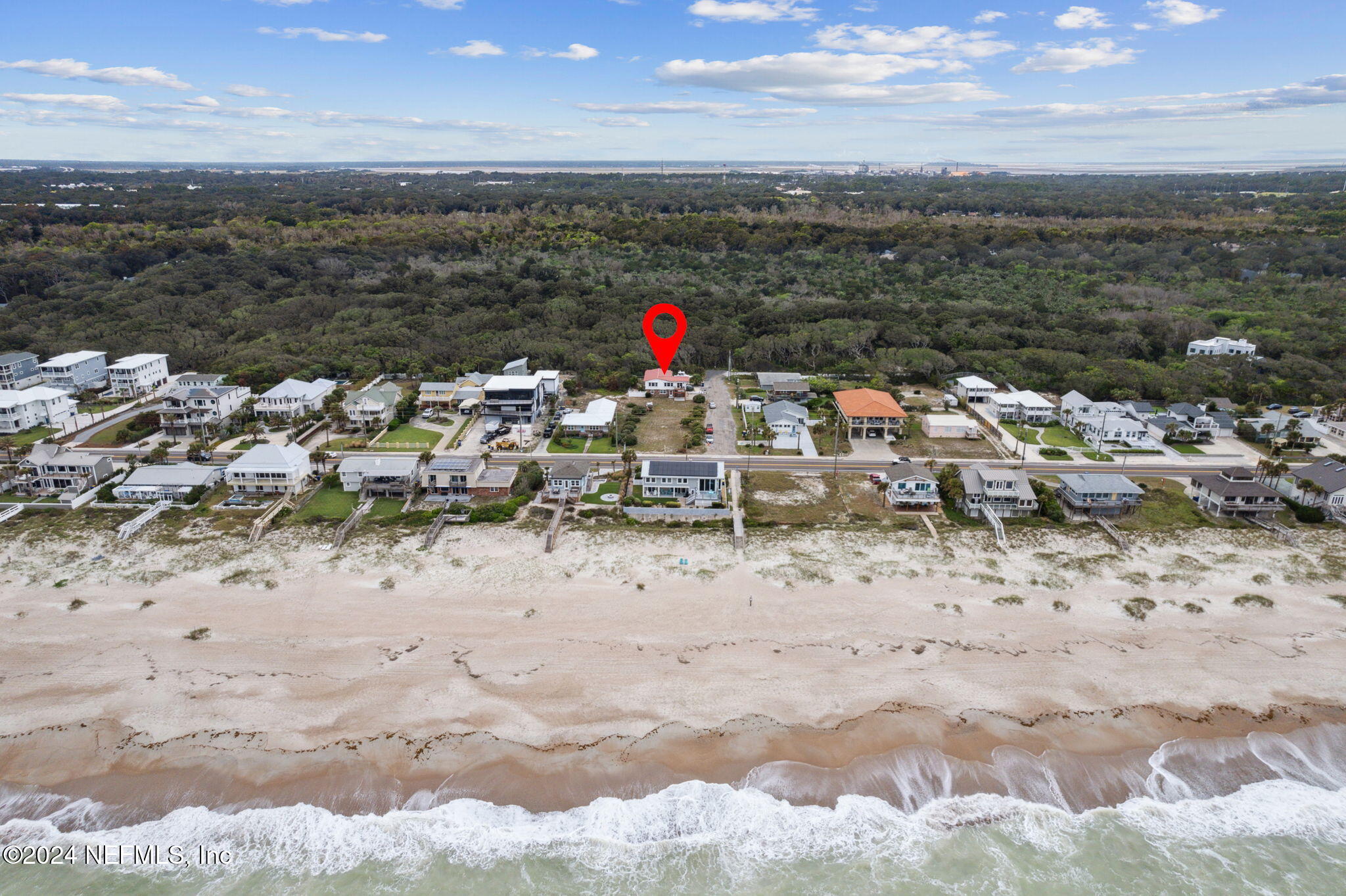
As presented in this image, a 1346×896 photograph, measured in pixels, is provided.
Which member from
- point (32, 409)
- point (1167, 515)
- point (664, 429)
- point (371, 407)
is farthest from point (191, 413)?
point (1167, 515)

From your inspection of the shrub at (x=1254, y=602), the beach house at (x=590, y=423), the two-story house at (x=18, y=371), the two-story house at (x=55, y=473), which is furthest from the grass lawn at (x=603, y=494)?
the two-story house at (x=18, y=371)

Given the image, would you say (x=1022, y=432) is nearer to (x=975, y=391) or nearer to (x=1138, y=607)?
(x=975, y=391)

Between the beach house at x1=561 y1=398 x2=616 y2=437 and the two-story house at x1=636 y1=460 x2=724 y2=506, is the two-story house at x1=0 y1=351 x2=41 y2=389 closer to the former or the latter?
the beach house at x1=561 y1=398 x2=616 y2=437

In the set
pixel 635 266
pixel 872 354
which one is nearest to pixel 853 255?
pixel 635 266

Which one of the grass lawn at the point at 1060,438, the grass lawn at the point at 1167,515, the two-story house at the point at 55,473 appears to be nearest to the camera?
the grass lawn at the point at 1167,515

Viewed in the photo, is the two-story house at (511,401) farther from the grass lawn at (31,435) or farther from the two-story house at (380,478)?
the grass lawn at (31,435)

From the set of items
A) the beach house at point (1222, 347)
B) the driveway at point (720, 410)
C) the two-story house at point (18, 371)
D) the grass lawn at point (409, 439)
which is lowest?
the grass lawn at point (409, 439)
